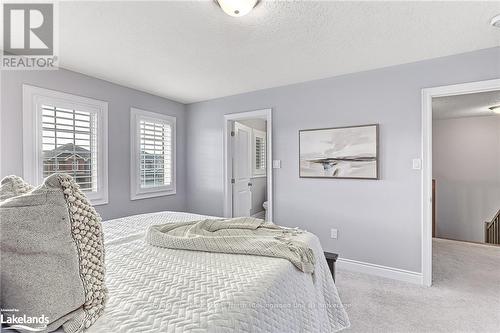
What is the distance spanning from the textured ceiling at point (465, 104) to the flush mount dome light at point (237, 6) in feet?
10.8

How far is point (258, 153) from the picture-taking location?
556cm

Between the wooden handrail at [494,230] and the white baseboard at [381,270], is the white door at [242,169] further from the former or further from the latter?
the wooden handrail at [494,230]

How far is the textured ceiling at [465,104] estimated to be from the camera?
356 cm

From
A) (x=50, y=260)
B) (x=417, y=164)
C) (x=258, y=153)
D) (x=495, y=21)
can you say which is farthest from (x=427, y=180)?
(x=258, y=153)

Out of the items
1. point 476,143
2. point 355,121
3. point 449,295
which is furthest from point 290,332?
point 476,143

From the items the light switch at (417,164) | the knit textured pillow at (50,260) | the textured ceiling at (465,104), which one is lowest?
the knit textured pillow at (50,260)

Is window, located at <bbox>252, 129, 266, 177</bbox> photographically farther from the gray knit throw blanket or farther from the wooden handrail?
the wooden handrail

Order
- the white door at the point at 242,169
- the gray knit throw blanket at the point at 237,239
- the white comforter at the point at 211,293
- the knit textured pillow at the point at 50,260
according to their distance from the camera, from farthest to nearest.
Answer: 1. the white door at the point at 242,169
2. the gray knit throw blanket at the point at 237,239
3. the white comforter at the point at 211,293
4. the knit textured pillow at the point at 50,260

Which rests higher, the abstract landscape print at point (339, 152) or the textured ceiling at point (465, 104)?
the textured ceiling at point (465, 104)

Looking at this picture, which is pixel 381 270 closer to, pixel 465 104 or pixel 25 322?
pixel 25 322

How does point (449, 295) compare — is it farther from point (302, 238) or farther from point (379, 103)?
point (379, 103)

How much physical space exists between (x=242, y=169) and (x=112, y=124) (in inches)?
86.0

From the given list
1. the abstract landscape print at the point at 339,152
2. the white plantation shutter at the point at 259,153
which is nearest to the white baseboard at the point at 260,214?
the white plantation shutter at the point at 259,153

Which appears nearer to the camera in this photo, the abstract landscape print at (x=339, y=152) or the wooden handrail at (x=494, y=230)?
the abstract landscape print at (x=339, y=152)
